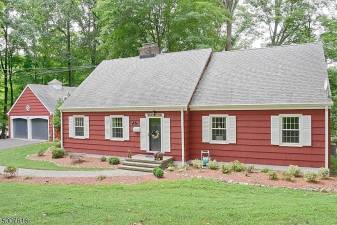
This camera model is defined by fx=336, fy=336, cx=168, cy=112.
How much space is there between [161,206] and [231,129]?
8.55 meters

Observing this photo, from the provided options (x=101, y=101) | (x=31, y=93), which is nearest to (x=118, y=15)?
(x=31, y=93)

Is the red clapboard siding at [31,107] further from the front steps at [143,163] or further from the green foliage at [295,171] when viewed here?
the green foliage at [295,171]

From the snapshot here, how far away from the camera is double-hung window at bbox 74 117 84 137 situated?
67.6 ft

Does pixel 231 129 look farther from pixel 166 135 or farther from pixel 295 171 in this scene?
pixel 295 171

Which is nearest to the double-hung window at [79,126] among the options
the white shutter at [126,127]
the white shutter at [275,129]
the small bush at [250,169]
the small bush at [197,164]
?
the white shutter at [126,127]

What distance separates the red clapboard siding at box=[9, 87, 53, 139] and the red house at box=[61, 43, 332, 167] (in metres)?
9.62

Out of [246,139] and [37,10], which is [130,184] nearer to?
[246,139]

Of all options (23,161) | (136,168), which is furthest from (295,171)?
(23,161)

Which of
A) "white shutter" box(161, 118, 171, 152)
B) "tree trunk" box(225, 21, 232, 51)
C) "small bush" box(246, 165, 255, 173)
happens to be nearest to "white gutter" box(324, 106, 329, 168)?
"small bush" box(246, 165, 255, 173)

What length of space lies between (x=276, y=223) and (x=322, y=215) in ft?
4.23

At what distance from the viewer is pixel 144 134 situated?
58.7 ft

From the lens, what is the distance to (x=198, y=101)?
54.7ft

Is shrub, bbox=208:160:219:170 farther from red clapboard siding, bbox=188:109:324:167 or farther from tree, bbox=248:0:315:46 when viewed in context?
tree, bbox=248:0:315:46

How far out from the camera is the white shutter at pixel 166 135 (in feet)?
55.8
